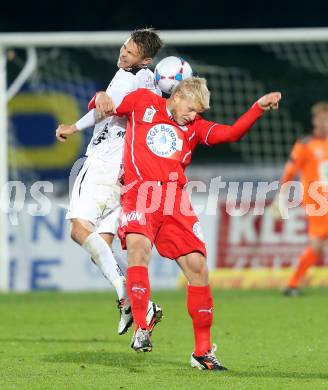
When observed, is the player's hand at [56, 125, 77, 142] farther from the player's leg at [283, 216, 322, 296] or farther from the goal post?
the goal post

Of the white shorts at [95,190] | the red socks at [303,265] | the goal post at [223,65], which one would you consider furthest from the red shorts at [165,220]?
the goal post at [223,65]

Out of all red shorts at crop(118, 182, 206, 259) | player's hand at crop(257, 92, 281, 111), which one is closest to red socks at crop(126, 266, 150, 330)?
red shorts at crop(118, 182, 206, 259)

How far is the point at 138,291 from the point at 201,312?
47 centimetres

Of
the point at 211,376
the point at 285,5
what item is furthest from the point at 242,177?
the point at 211,376

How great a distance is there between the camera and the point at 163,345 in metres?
9.09

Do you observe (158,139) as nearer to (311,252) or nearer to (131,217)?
(131,217)

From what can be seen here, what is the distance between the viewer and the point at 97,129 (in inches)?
336

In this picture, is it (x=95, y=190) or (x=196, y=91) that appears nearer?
(x=196, y=91)

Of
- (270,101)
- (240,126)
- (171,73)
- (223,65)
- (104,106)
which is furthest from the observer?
(223,65)

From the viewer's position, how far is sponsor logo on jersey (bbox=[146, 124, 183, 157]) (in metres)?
7.50

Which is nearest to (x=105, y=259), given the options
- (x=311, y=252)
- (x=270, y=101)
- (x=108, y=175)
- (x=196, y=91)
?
(x=108, y=175)

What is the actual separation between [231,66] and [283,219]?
28.4 ft

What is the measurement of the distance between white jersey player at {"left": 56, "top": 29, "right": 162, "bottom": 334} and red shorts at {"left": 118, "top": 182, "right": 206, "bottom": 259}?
696 millimetres

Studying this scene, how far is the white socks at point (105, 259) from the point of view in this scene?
8070 mm
